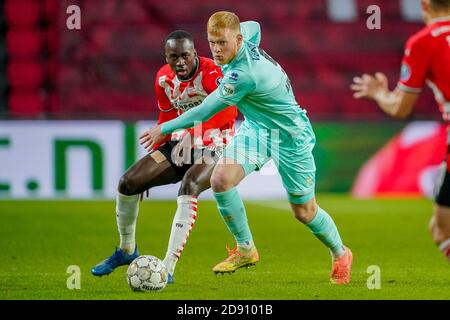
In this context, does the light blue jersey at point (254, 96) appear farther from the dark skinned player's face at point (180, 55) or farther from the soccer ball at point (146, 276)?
the soccer ball at point (146, 276)

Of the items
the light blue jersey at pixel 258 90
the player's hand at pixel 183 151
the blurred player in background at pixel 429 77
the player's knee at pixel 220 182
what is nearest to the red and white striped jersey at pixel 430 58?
the blurred player in background at pixel 429 77

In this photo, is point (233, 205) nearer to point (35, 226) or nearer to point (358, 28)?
point (35, 226)

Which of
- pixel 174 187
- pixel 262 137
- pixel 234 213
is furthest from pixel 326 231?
pixel 174 187

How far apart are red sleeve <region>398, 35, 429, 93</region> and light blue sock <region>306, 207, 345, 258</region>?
65.1 inches

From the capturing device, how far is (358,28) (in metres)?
15.4

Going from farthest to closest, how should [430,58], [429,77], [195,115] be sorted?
1. [195,115]
2. [429,77]
3. [430,58]

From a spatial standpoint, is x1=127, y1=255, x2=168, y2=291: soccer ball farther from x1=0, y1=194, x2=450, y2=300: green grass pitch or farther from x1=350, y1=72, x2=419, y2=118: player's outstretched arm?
x1=350, y1=72, x2=419, y2=118: player's outstretched arm

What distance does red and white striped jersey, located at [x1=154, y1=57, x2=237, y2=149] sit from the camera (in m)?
7.56

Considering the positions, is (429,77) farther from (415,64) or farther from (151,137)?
(151,137)

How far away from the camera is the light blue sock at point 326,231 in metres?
7.15

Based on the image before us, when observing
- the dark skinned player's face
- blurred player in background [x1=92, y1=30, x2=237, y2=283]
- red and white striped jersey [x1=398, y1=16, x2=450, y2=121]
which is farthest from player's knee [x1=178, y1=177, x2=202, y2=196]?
red and white striped jersey [x1=398, y1=16, x2=450, y2=121]

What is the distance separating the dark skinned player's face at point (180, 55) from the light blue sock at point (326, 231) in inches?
53.1

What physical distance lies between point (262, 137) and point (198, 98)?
0.65m

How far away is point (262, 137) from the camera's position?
7184 millimetres
